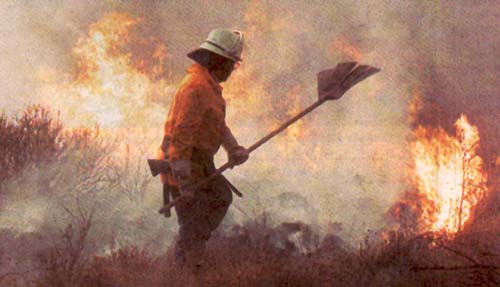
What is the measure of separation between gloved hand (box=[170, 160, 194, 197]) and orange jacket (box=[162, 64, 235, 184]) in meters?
0.06

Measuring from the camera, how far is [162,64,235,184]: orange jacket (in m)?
5.82

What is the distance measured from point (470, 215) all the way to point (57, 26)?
10.4 metres

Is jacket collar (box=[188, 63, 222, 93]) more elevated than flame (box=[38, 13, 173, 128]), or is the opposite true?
flame (box=[38, 13, 173, 128])

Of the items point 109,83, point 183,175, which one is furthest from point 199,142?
point 109,83

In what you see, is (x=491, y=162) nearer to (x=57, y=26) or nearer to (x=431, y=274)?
(x=431, y=274)

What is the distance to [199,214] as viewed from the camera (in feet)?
19.8

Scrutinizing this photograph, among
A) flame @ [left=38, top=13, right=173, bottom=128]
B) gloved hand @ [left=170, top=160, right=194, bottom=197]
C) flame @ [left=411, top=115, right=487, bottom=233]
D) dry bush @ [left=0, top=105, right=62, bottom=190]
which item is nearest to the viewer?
gloved hand @ [left=170, top=160, right=194, bottom=197]

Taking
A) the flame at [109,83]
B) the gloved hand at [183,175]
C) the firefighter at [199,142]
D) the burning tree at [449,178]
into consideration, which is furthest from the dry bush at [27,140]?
the burning tree at [449,178]

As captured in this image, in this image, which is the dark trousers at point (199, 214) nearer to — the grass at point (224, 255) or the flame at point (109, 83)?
the grass at point (224, 255)

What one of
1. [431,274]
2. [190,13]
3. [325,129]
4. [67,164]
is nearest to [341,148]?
[325,129]

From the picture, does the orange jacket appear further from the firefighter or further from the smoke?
the smoke

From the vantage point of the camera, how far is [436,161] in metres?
10.4

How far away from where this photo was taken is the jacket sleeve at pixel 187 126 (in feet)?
19.0

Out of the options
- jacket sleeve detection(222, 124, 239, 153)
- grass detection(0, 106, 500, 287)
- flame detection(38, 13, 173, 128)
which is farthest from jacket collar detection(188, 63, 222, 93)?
flame detection(38, 13, 173, 128)
